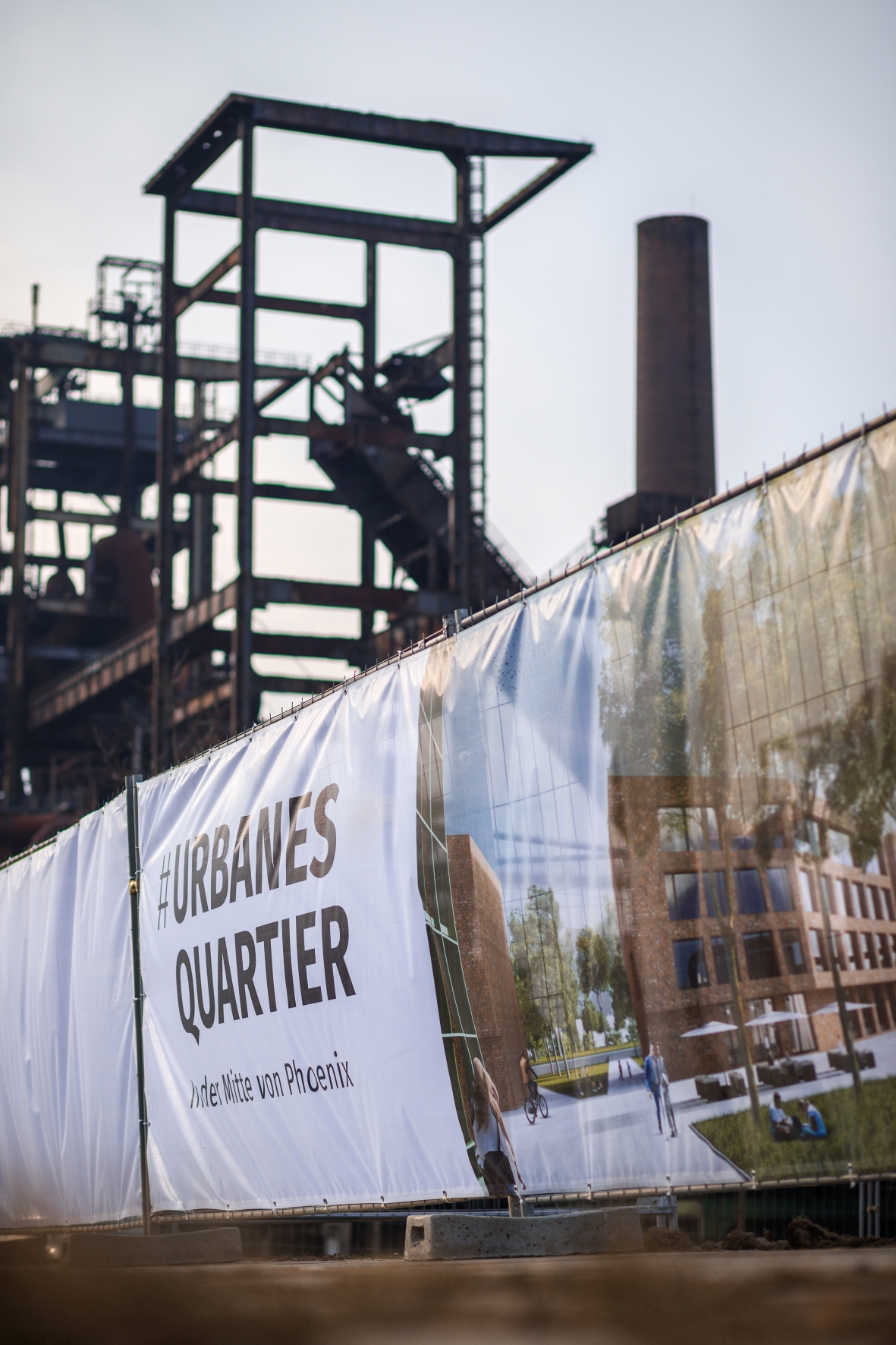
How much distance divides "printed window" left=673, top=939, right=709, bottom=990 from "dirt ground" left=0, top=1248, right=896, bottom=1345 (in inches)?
113

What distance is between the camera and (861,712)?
A: 4480 mm

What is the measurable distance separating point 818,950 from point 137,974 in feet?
17.2

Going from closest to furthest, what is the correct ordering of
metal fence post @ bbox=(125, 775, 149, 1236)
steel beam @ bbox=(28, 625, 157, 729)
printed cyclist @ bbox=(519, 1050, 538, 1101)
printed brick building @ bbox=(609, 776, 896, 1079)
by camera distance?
printed brick building @ bbox=(609, 776, 896, 1079) → printed cyclist @ bbox=(519, 1050, 538, 1101) → metal fence post @ bbox=(125, 775, 149, 1236) → steel beam @ bbox=(28, 625, 157, 729)

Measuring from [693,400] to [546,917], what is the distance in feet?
123

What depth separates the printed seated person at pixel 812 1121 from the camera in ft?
14.9

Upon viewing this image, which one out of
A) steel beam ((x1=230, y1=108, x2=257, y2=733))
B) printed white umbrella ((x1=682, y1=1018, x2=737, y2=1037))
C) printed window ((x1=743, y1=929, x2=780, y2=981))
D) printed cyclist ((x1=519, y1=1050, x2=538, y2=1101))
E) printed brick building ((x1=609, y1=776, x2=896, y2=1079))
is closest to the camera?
printed brick building ((x1=609, y1=776, x2=896, y2=1079))

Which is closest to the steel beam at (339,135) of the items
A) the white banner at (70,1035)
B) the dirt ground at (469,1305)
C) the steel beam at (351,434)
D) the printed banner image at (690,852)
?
the steel beam at (351,434)

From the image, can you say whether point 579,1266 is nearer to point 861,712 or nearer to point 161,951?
point 861,712

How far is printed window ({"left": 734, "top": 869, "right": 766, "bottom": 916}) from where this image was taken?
189 inches

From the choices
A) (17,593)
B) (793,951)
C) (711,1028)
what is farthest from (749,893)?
(17,593)

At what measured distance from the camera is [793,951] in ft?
15.4

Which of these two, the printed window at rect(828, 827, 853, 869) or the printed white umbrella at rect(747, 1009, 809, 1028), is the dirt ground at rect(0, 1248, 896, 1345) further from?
the printed white umbrella at rect(747, 1009, 809, 1028)

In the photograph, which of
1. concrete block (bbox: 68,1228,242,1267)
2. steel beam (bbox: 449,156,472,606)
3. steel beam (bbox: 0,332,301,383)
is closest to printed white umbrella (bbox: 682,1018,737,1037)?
concrete block (bbox: 68,1228,242,1267)

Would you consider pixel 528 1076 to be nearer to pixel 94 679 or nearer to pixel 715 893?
pixel 715 893
